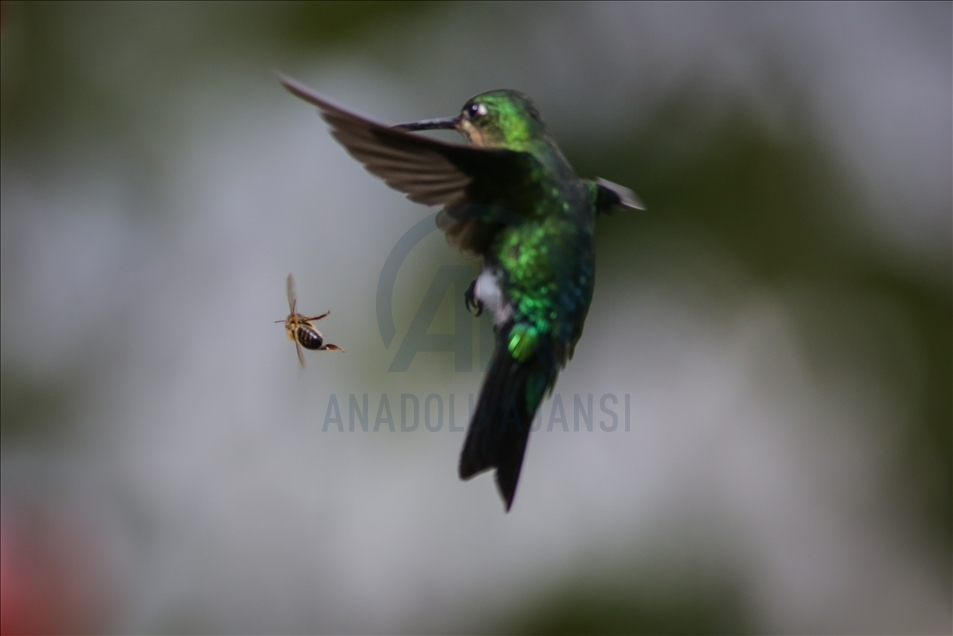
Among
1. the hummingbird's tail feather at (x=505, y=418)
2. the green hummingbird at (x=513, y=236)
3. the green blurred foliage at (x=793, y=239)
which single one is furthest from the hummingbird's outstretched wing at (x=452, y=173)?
the green blurred foliage at (x=793, y=239)

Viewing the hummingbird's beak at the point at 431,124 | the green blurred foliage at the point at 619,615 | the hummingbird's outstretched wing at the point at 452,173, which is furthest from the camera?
the green blurred foliage at the point at 619,615

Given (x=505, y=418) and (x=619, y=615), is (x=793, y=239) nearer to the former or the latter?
(x=619, y=615)

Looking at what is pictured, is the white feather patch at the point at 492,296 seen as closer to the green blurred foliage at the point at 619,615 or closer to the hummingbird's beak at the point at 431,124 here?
the hummingbird's beak at the point at 431,124

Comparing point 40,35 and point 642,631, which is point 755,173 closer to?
point 642,631

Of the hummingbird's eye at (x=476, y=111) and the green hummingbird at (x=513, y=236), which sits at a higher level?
the hummingbird's eye at (x=476, y=111)

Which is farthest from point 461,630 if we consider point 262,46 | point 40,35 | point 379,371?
point 40,35
